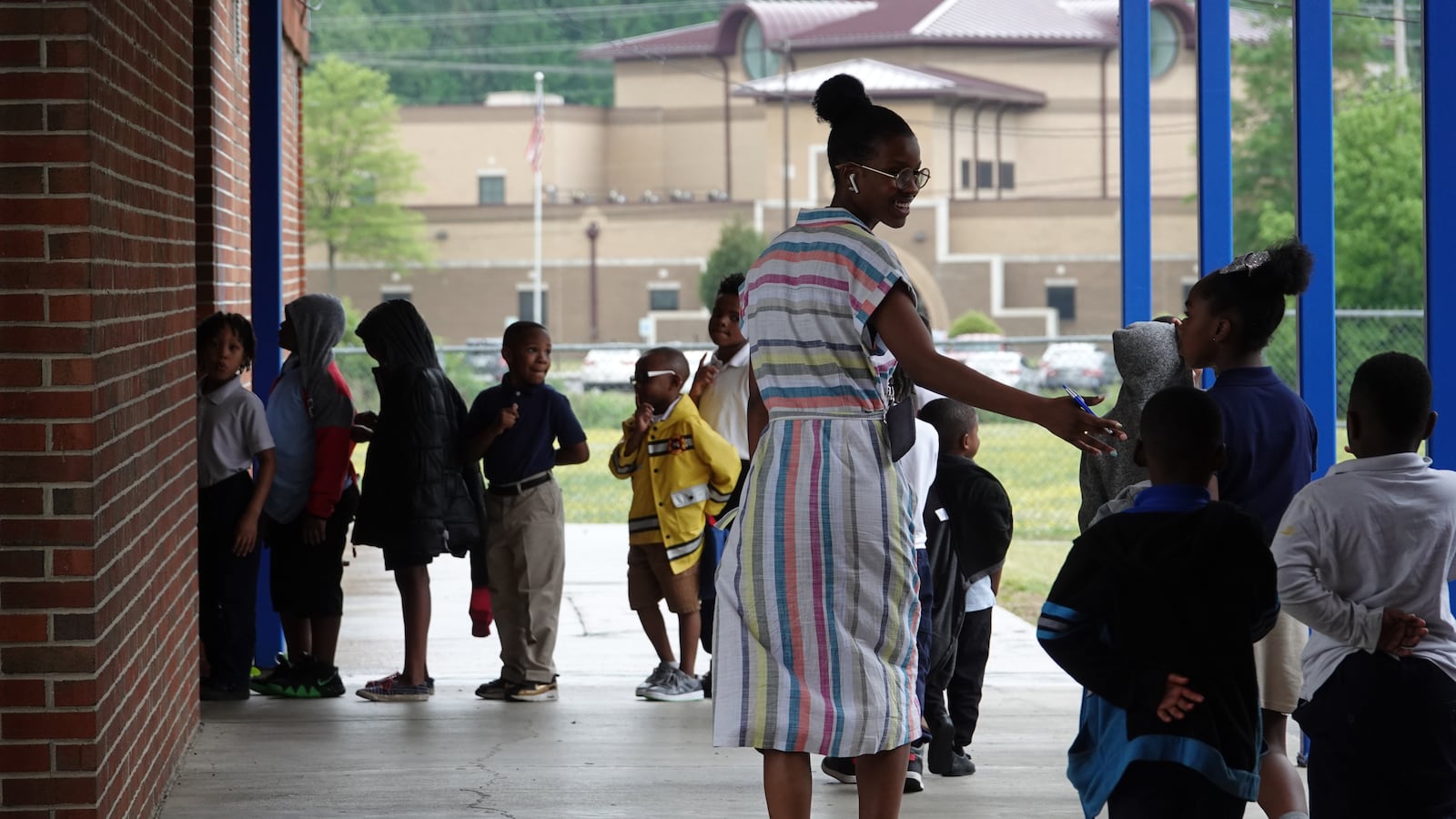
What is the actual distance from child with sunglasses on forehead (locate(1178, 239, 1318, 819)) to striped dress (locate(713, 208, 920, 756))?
0.85m

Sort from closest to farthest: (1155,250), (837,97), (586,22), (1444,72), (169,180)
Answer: (837,97) → (1444,72) → (169,180) → (1155,250) → (586,22)

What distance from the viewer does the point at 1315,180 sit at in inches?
228

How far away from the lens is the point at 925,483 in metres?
5.36

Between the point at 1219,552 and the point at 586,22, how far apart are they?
69717 mm

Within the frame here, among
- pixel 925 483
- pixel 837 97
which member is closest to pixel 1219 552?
pixel 837 97

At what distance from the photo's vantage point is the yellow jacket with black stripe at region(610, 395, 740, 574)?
672cm

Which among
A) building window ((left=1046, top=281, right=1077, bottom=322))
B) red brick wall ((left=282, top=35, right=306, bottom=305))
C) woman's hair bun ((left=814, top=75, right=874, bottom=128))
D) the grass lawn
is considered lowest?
the grass lawn

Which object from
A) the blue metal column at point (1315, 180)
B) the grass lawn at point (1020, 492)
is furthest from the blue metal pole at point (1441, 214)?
the grass lawn at point (1020, 492)

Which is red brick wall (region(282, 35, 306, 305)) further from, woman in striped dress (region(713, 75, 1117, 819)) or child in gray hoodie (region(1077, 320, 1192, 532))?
woman in striped dress (region(713, 75, 1117, 819))

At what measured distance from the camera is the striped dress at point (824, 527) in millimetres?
3791

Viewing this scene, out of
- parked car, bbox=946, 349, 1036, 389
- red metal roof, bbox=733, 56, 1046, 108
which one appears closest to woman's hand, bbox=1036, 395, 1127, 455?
parked car, bbox=946, 349, 1036, 389

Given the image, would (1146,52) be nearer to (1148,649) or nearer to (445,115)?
(1148,649)

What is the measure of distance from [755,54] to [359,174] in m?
13.8

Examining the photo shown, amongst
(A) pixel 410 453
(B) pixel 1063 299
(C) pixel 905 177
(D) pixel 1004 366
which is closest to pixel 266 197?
(A) pixel 410 453
